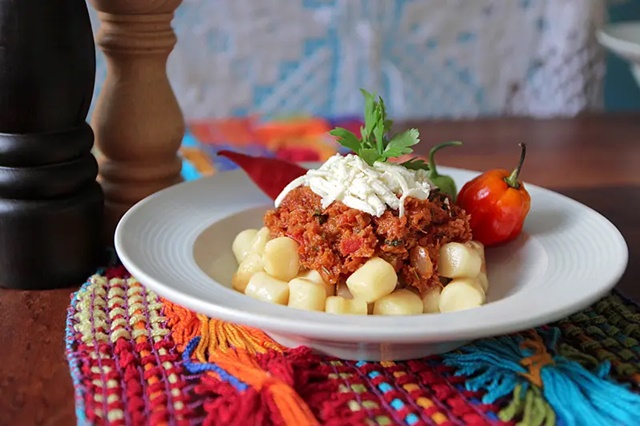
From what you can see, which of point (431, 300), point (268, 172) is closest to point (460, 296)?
point (431, 300)

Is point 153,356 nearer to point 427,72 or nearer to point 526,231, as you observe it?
point 526,231

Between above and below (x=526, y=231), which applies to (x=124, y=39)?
above

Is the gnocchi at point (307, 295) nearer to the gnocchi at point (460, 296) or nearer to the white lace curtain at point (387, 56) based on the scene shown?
the gnocchi at point (460, 296)

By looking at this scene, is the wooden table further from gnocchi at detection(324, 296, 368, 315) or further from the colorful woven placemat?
gnocchi at detection(324, 296, 368, 315)

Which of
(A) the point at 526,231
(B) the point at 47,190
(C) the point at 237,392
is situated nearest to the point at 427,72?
(A) the point at 526,231

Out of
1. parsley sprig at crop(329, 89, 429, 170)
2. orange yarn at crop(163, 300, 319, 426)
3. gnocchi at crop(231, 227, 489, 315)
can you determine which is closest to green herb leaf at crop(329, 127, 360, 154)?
parsley sprig at crop(329, 89, 429, 170)

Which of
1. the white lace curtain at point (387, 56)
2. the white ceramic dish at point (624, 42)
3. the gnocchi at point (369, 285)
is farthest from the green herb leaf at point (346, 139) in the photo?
the white lace curtain at point (387, 56)
